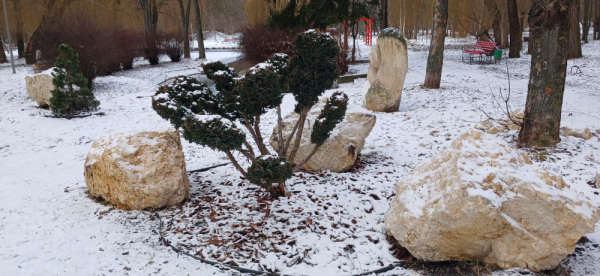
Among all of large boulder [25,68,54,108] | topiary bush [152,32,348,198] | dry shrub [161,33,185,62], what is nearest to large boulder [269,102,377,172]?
topiary bush [152,32,348,198]

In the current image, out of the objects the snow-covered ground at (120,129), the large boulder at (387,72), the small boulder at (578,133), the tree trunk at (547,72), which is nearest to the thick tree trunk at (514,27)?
the snow-covered ground at (120,129)

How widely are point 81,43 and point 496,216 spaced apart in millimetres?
14119

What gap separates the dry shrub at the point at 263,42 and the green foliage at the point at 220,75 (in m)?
9.92

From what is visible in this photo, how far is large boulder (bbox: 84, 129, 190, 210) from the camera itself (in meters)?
3.98

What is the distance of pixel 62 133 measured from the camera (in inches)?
289

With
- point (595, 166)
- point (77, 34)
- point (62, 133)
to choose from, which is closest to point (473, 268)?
point (595, 166)

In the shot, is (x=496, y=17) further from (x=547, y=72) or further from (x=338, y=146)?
(x=338, y=146)

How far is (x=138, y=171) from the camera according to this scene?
3990 millimetres

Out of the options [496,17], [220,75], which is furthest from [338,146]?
[496,17]

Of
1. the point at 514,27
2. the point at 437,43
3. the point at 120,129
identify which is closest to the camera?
the point at 120,129

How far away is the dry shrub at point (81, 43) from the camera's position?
41.4 feet

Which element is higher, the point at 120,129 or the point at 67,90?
the point at 67,90

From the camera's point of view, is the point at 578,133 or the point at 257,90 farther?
the point at 578,133

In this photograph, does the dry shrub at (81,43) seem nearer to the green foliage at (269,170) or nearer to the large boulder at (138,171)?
the large boulder at (138,171)
